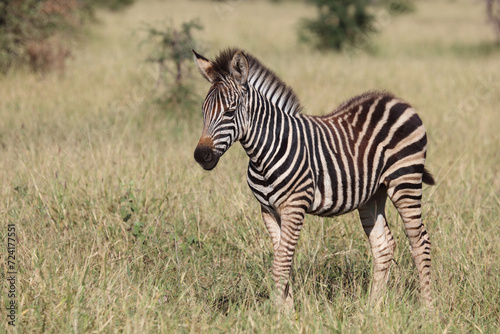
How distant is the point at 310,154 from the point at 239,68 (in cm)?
74

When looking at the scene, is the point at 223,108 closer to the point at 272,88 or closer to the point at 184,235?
the point at 272,88

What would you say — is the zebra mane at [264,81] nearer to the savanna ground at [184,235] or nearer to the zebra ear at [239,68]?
the zebra ear at [239,68]

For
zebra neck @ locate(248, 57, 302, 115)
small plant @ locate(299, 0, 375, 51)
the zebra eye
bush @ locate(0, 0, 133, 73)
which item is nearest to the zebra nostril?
the zebra eye

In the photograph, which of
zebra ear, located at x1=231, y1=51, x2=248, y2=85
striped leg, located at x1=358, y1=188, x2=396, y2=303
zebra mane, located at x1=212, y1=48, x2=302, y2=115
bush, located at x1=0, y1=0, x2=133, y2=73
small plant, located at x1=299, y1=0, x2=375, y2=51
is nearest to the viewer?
zebra ear, located at x1=231, y1=51, x2=248, y2=85

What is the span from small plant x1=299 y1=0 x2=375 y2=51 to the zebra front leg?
14.3 meters

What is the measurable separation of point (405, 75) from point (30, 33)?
25.9ft

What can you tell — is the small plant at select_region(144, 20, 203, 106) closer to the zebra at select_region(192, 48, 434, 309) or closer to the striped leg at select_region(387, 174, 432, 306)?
the zebra at select_region(192, 48, 434, 309)

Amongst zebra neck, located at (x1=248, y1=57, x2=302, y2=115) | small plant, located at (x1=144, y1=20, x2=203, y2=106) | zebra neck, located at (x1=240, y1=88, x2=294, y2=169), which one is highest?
small plant, located at (x1=144, y1=20, x2=203, y2=106)

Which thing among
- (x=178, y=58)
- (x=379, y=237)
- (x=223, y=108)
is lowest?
(x=379, y=237)

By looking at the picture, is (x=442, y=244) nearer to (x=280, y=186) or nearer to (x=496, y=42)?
(x=280, y=186)

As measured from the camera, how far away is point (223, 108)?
3.39 metres

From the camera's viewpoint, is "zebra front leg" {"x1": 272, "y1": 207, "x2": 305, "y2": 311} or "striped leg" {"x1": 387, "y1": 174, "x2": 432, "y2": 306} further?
"striped leg" {"x1": 387, "y1": 174, "x2": 432, "y2": 306}

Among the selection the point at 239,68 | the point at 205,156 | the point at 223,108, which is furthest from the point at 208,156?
the point at 239,68

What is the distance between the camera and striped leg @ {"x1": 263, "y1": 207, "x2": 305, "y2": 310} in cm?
359
